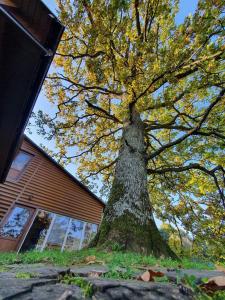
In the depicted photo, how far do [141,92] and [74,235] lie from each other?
9.73 m

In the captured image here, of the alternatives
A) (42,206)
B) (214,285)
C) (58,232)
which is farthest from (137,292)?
(58,232)

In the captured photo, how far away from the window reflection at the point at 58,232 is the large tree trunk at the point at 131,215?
A: 23.7ft

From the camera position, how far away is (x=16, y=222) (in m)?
9.69

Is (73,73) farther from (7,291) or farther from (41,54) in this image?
(7,291)

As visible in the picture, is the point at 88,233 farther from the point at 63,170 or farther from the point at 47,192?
the point at 63,170

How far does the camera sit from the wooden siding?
989 cm

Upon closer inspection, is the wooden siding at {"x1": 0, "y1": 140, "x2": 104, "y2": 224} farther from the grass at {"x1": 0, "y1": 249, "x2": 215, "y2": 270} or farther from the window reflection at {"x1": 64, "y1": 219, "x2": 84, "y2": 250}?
the grass at {"x1": 0, "y1": 249, "x2": 215, "y2": 270}

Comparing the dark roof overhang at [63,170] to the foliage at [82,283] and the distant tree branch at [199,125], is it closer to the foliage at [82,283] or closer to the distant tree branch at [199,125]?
the distant tree branch at [199,125]

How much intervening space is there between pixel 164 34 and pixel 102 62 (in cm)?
227

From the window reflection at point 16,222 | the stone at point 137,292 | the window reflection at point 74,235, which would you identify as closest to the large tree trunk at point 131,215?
the stone at point 137,292

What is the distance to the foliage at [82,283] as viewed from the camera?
1285 millimetres

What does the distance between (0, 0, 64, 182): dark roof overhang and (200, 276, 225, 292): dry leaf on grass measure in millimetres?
2954

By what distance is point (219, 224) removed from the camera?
9641 millimetres

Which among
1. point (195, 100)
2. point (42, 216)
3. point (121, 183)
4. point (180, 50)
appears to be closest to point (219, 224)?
point (195, 100)
